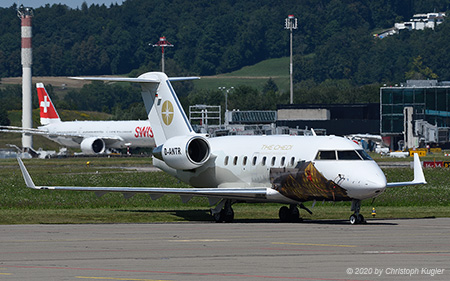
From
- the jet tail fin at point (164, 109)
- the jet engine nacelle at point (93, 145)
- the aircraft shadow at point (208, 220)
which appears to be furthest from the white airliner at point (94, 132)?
the aircraft shadow at point (208, 220)

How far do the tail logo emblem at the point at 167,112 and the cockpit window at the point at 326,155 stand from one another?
861 centimetres

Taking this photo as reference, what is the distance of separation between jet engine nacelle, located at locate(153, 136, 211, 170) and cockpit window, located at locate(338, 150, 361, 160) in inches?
258

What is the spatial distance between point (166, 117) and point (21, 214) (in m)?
7.09

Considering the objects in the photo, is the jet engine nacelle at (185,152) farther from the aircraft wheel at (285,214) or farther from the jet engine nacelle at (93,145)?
the jet engine nacelle at (93,145)

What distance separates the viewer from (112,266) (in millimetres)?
19344

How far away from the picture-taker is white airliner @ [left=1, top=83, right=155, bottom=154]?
10819cm

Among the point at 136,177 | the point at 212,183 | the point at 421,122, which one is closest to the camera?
the point at 212,183

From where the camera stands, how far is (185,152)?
1318 inches

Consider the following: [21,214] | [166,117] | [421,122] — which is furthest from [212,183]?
[421,122]

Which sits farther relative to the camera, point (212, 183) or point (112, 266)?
point (212, 183)

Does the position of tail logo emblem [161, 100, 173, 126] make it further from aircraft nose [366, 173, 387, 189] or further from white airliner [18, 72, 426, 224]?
aircraft nose [366, 173, 387, 189]

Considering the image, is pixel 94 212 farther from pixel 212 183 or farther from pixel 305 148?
pixel 305 148

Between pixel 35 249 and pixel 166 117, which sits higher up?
pixel 166 117

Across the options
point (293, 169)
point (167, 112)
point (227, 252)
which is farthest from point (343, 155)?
point (167, 112)
